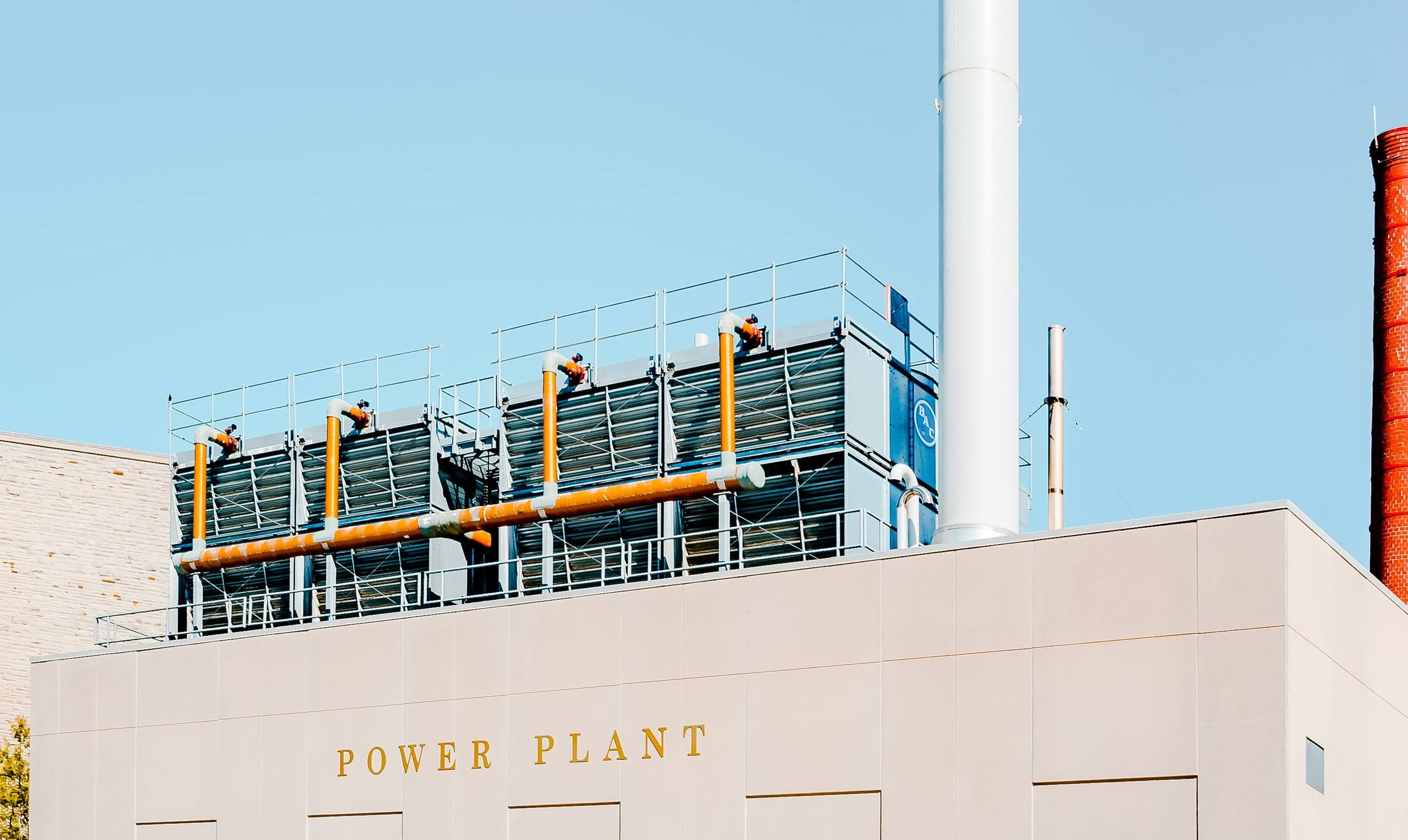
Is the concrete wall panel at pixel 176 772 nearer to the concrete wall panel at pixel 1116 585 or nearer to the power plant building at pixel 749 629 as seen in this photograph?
the power plant building at pixel 749 629

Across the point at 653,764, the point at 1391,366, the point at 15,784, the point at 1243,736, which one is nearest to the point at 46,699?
the point at 15,784

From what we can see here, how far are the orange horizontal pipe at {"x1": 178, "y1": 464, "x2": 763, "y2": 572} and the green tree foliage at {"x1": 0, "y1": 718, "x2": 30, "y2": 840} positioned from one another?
777 centimetres

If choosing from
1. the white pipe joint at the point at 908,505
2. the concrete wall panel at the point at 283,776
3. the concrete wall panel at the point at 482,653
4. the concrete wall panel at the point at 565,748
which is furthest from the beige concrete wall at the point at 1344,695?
the concrete wall panel at the point at 283,776

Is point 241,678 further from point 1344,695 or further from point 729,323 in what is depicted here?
point 1344,695

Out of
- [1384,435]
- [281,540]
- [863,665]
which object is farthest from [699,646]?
[1384,435]

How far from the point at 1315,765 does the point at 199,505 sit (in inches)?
908

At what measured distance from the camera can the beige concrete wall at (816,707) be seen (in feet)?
69.1

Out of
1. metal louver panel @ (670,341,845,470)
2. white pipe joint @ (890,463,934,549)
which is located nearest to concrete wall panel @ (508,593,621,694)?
white pipe joint @ (890,463,934,549)

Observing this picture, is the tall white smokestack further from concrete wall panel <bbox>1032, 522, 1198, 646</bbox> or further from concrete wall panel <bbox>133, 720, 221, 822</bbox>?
concrete wall panel <bbox>133, 720, 221, 822</bbox>

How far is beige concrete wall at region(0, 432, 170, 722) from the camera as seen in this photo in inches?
1638

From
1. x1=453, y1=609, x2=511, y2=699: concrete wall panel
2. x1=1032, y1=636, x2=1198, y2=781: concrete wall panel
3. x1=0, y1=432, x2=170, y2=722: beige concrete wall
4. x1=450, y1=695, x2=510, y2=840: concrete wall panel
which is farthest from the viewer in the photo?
x1=0, y1=432, x2=170, y2=722: beige concrete wall

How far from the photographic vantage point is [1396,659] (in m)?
24.7

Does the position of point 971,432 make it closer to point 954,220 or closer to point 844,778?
point 954,220

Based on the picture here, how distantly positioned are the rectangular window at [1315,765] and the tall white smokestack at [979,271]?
17.8 ft
